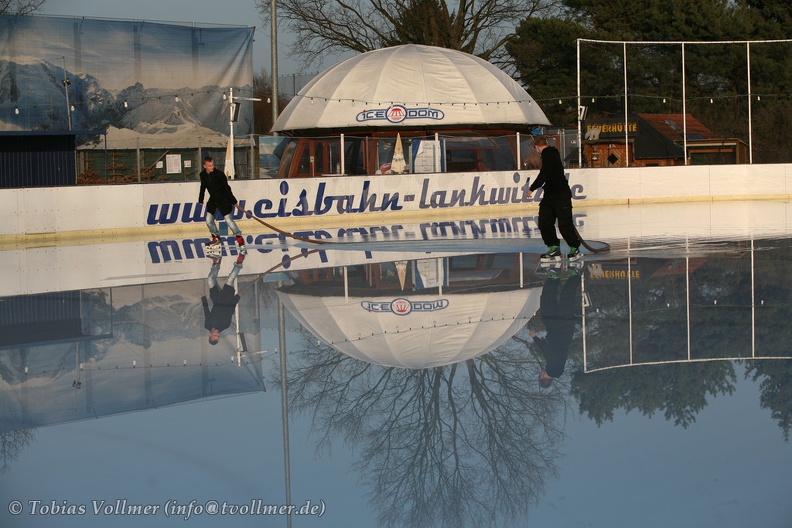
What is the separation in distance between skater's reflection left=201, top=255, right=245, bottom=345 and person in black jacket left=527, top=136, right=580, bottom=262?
181 inches

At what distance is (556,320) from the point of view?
10953mm

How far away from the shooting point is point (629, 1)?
179ft

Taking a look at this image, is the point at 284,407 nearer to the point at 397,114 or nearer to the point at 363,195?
the point at 363,195

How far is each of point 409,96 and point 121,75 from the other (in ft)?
56.6

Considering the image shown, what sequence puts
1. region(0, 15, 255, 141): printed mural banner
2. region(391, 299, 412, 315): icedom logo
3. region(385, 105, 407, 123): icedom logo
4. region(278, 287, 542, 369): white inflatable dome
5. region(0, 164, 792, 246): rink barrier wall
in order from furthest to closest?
1. region(0, 15, 255, 141): printed mural banner
2. region(385, 105, 407, 123): icedom logo
3. region(0, 164, 792, 246): rink barrier wall
4. region(391, 299, 412, 315): icedom logo
5. region(278, 287, 542, 369): white inflatable dome

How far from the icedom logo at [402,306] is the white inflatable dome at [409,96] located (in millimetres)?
22925

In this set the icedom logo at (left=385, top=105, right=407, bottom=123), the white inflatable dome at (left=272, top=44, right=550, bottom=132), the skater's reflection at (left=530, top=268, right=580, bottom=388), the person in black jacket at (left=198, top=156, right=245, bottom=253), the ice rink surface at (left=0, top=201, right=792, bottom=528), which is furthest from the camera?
the white inflatable dome at (left=272, top=44, right=550, bottom=132)

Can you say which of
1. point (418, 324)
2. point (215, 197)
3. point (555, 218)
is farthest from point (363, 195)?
point (418, 324)

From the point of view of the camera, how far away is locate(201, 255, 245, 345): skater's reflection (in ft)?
36.8

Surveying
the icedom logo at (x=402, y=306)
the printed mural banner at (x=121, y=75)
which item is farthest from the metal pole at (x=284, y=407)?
the printed mural banner at (x=121, y=75)

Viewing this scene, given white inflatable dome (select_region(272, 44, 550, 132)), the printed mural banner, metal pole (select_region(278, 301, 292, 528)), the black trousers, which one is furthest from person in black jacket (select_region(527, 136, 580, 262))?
the printed mural banner

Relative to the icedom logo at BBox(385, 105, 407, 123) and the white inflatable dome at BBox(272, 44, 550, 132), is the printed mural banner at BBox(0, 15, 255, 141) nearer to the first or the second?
the white inflatable dome at BBox(272, 44, 550, 132)

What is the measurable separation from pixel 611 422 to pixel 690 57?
37654 mm

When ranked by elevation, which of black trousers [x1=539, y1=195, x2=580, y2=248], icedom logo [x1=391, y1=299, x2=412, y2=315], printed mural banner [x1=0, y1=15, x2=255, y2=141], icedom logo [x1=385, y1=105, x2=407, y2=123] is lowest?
icedom logo [x1=391, y1=299, x2=412, y2=315]
